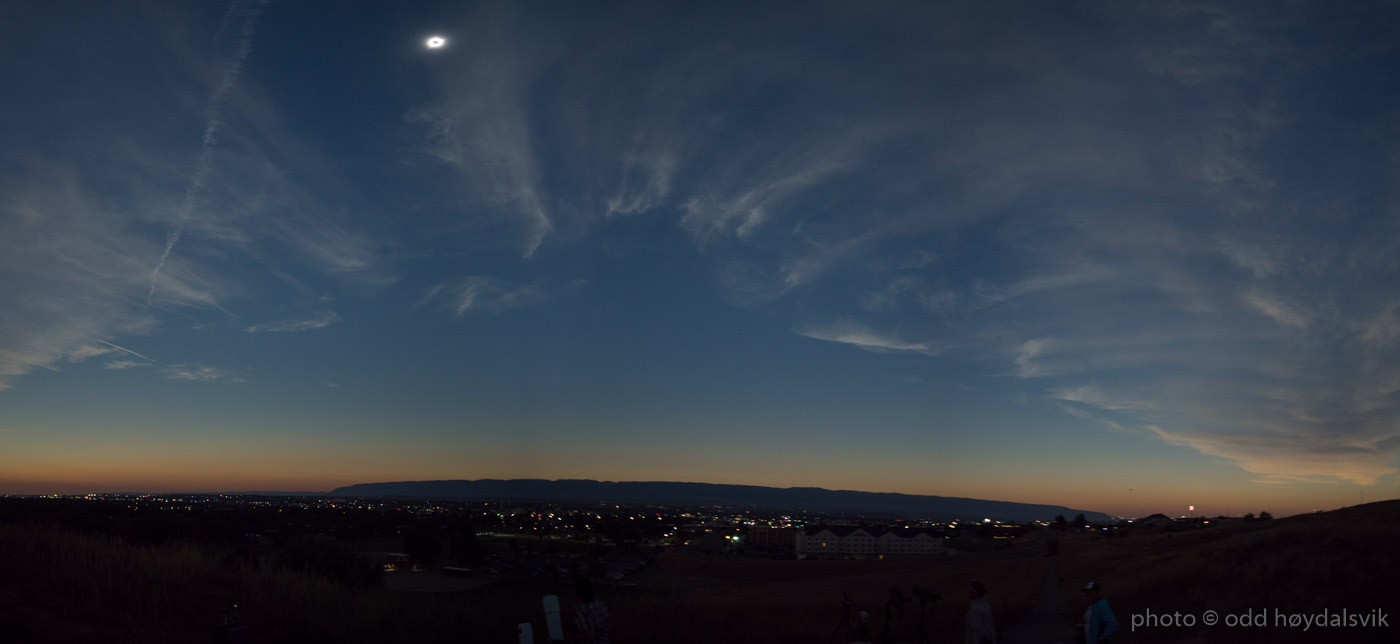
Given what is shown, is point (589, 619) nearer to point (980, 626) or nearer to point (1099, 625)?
point (980, 626)

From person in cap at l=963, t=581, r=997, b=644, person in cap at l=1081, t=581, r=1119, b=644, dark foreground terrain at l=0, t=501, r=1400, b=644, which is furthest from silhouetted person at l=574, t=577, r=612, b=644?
person in cap at l=1081, t=581, r=1119, b=644

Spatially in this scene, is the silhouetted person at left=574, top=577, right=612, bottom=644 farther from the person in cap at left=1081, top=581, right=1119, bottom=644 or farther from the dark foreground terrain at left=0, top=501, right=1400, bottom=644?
the person in cap at left=1081, top=581, right=1119, bottom=644

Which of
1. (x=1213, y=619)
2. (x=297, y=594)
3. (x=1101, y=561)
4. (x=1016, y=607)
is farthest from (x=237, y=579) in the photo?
(x=1101, y=561)

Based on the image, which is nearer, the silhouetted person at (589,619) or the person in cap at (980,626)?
the silhouetted person at (589,619)

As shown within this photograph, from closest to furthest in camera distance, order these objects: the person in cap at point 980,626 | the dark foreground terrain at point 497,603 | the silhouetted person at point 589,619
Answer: the silhouetted person at point 589,619 → the person in cap at point 980,626 → the dark foreground terrain at point 497,603

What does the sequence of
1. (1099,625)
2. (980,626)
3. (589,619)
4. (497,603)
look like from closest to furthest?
(589,619)
(980,626)
(1099,625)
(497,603)

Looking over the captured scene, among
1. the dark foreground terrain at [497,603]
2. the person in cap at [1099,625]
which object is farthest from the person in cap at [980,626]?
the dark foreground terrain at [497,603]

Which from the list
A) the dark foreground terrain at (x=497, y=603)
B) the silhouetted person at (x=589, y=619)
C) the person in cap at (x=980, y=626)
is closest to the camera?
the silhouetted person at (x=589, y=619)

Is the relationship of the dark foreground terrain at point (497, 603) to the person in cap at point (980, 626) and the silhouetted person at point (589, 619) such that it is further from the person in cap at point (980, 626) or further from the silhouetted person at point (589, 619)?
the silhouetted person at point (589, 619)

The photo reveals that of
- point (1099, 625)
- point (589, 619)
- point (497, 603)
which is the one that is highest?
point (589, 619)

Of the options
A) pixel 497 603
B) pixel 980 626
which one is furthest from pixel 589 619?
pixel 497 603
